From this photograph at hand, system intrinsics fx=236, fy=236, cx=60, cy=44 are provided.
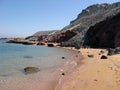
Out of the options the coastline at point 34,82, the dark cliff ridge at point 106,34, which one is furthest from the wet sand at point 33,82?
the dark cliff ridge at point 106,34

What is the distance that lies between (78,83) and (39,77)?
441cm

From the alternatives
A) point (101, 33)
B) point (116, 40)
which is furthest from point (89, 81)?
point (101, 33)

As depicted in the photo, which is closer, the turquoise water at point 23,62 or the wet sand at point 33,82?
the wet sand at point 33,82

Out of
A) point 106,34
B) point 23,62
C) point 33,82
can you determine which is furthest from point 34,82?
point 106,34

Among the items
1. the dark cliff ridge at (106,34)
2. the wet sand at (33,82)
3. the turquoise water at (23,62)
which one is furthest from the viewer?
the dark cliff ridge at (106,34)

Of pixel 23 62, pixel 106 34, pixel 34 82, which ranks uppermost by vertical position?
pixel 106 34

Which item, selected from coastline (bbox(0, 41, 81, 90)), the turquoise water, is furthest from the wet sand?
the turquoise water

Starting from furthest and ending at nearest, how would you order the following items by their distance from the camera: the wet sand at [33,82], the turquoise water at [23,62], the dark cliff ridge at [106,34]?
the dark cliff ridge at [106,34]
the turquoise water at [23,62]
the wet sand at [33,82]

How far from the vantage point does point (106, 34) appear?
68.1 m

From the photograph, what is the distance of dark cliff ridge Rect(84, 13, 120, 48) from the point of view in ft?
212

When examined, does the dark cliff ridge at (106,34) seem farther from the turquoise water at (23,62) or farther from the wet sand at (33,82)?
the wet sand at (33,82)

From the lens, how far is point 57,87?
16.8m

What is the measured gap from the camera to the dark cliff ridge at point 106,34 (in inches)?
2539

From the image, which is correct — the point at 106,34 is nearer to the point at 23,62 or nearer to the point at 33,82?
the point at 23,62
